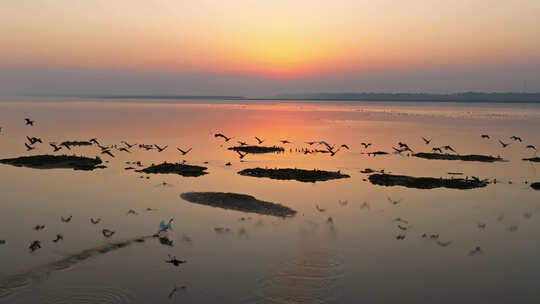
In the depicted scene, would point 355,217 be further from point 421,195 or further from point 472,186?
point 472,186

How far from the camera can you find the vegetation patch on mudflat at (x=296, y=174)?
135ft

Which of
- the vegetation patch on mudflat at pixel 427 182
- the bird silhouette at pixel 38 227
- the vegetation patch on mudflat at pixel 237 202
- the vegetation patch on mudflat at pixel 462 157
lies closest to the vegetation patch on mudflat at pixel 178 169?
the vegetation patch on mudflat at pixel 237 202

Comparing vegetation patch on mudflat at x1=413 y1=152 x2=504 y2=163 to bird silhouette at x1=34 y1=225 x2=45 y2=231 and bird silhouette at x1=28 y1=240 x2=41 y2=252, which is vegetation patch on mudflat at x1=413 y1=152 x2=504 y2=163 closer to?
bird silhouette at x1=34 y1=225 x2=45 y2=231

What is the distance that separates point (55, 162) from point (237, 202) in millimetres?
25070

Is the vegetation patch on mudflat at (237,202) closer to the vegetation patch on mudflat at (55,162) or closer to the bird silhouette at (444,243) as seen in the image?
the bird silhouette at (444,243)

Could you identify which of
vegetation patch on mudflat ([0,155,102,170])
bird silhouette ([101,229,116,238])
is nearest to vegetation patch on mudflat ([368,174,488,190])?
bird silhouette ([101,229,116,238])

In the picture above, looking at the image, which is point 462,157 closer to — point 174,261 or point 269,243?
point 269,243

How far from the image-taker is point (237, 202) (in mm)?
31109

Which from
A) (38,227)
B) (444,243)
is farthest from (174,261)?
(444,243)

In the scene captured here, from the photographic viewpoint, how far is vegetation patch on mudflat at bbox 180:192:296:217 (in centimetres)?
2946

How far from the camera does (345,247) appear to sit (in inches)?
880

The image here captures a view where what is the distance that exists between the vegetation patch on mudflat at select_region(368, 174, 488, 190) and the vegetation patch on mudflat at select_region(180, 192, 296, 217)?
1260 cm

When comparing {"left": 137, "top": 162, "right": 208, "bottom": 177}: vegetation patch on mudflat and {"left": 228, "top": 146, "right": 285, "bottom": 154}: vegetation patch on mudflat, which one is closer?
{"left": 137, "top": 162, "right": 208, "bottom": 177}: vegetation patch on mudflat

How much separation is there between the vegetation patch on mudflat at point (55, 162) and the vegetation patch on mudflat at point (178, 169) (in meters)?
6.29
